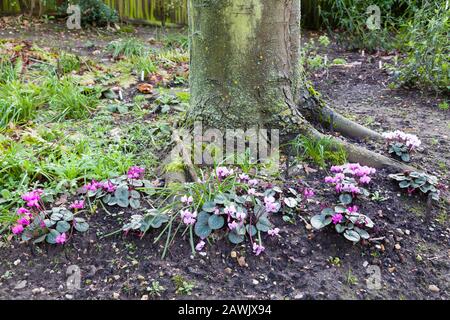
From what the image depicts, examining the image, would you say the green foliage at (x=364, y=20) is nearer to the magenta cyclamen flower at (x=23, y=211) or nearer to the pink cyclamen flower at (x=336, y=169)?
the pink cyclamen flower at (x=336, y=169)

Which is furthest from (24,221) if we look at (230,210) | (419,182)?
(419,182)

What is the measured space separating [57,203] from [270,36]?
5.30 ft

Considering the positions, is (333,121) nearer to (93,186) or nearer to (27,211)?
(93,186)

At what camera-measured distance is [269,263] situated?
2.54m

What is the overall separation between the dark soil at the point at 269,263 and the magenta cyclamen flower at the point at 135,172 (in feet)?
0.81

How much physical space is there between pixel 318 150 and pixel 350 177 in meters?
0.30

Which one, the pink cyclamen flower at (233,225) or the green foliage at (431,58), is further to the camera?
the green foliage at (431,58)

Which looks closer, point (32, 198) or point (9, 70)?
point (32, 198)

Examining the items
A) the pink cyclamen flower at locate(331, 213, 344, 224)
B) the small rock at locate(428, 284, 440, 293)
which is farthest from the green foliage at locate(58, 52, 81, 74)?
the small rock at locate(428, 284, 440, 293)

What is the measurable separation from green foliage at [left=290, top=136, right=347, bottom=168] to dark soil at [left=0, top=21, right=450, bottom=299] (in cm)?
32

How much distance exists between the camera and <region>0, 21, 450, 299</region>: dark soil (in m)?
2.38

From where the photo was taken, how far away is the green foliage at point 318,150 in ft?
10.8

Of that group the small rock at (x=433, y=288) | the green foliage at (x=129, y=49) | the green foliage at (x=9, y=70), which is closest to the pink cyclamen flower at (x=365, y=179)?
the small rock at (x=433, y=288)

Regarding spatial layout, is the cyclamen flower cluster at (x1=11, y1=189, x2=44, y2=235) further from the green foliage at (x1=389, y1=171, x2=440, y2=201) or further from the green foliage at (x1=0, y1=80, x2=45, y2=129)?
the green foliage at (x1=389, y1=171, x2=440, y2=201)
